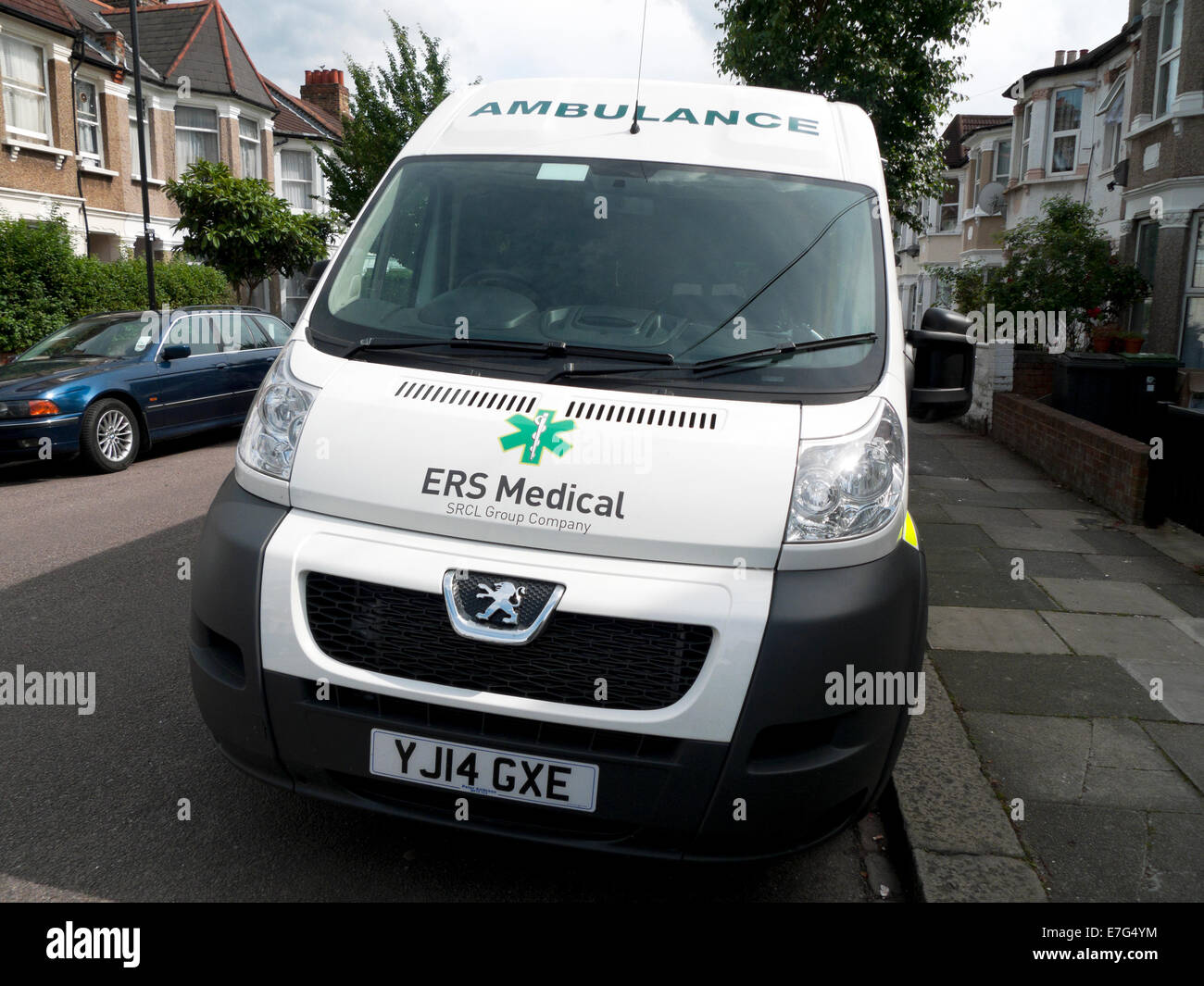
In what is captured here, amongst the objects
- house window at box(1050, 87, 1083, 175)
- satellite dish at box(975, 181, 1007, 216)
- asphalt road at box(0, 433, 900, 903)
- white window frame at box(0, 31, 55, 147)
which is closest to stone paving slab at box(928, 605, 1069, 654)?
asphalt road at box(0, 433, 900, 903)

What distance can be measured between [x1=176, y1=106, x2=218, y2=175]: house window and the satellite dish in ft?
76.3

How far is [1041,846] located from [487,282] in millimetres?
2548

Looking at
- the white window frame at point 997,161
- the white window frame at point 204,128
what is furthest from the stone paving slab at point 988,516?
the white window frame at point 997,161

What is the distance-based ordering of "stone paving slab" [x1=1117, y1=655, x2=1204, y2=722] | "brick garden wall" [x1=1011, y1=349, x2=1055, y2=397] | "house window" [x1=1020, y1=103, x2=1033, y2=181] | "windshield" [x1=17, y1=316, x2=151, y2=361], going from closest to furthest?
"stone paving slab" [x1=1117, y1=655, x2=1204, y2=722]
"windshield" [x1=17, y1=316, x2=151, y2=361]
"brick garden wall" [x1=1011, y1=349, x2=1055, y2=397]
"house window" [x1=1020, y1=103, x2=1033, y2=181]

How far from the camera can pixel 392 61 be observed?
93.4ft

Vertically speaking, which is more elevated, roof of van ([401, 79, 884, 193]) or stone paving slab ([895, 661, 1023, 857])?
roof of van ([401, 79, 884, 193])

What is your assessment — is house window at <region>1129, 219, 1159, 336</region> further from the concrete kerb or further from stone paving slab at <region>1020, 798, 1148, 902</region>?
stone paving slab at <region>1020, 798, 1148, 902</region>

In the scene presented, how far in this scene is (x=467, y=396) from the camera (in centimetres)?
304

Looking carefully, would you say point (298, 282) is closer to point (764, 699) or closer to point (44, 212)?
point (44, 212)

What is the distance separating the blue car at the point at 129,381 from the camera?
382 inches

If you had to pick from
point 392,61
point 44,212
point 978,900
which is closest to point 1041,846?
point 978,900

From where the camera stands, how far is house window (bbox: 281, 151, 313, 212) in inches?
1419

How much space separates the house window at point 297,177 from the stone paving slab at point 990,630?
33.9 m

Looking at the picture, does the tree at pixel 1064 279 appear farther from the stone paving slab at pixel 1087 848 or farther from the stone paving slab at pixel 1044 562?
the stone paving slab at pixel 1087 848
